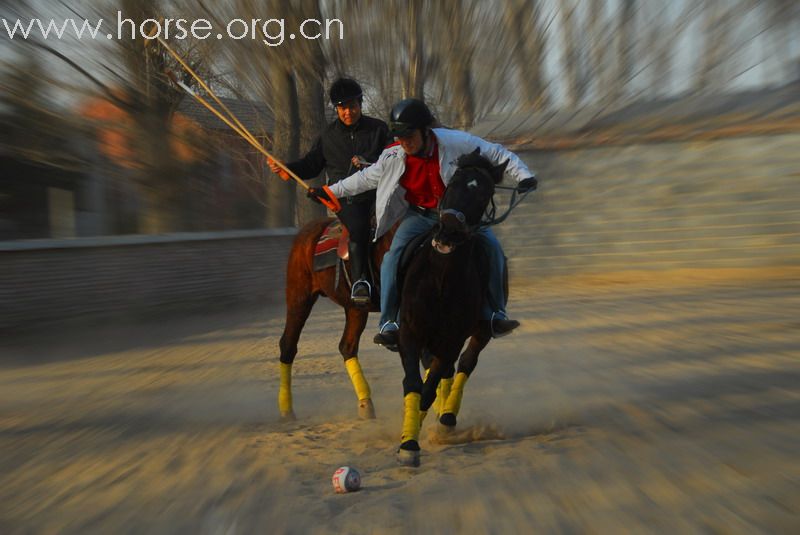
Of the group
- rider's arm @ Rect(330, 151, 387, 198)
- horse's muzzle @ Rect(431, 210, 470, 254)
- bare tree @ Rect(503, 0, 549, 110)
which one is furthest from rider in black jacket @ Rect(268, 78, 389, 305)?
bare tree @ Rect(503, 0, 549, 110)

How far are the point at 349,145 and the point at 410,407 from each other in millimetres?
2735

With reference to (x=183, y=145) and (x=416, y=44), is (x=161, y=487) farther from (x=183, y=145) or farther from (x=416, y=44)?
(x=416, y=44)

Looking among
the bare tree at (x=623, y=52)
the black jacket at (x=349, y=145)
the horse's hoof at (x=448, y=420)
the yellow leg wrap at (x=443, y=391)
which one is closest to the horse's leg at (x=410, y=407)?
the horse's hoof at (x=448, y=420)

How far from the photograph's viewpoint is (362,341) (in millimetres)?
13648

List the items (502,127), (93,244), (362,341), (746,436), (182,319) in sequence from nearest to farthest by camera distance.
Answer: (746,436) < (362,341) < (93,244) < (182,319) < (502,127)

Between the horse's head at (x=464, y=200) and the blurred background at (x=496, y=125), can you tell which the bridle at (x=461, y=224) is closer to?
the horse's head at (x=464, y=200)

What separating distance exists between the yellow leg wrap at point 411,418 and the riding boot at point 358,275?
4.46ft

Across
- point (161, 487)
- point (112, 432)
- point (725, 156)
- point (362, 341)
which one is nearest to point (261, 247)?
point (362, 341)

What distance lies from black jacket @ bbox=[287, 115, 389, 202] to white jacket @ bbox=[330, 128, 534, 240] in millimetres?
848

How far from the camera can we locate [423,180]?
6.79 m

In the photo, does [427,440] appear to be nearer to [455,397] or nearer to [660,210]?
[455,397]

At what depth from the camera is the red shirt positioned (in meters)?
6.70

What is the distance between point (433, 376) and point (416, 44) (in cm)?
1834

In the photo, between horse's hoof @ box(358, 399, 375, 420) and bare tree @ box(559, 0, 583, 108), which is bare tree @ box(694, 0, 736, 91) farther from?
horse's hoof @ box(358, 399, 375, 420)
